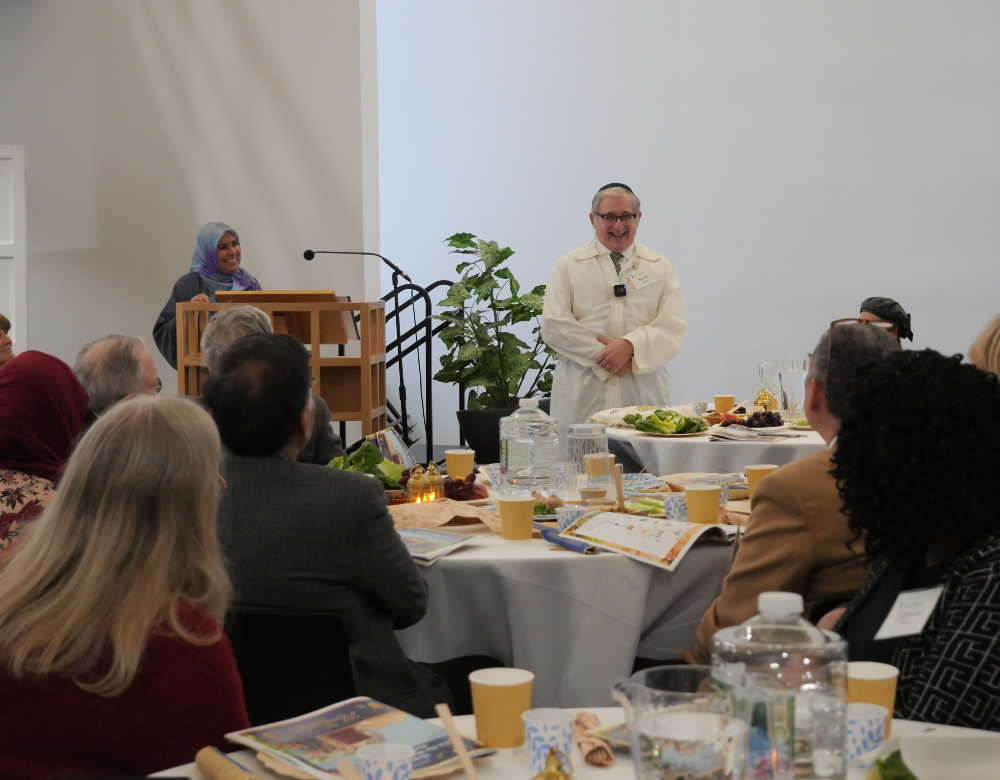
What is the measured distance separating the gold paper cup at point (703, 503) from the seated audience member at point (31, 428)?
154 cm

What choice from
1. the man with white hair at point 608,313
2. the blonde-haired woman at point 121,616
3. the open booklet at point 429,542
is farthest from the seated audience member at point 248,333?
the man with white hair at point 608,313

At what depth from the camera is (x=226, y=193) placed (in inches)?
294

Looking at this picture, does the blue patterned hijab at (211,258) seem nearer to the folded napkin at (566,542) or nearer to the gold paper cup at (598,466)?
the gold paper cup at (598,466)

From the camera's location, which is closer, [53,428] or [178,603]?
[178,603]

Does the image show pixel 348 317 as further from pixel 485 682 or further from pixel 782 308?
pixel 782 308

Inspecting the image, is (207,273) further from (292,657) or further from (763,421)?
(292,657)

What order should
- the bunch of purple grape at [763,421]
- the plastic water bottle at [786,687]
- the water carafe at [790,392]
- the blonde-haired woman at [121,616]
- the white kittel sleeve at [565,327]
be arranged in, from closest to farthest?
the plastic water bottle at [786,687], the blonde-haired woman at [121,616], the bunch of purple grape at [763,421], the water carafe at [790,392], the white kittel sleeve at [565,327]

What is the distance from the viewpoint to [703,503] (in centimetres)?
257

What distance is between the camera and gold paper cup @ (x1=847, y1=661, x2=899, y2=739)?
4.12 ft

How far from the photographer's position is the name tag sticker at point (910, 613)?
136 centimetres

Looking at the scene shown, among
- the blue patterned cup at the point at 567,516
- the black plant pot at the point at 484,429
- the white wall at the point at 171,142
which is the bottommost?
the black plant pot at the point at 484,429

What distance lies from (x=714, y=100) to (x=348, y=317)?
4.74m

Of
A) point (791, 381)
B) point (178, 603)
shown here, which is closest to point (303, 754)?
point (178, 603)

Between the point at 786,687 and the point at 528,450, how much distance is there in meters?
2.35
